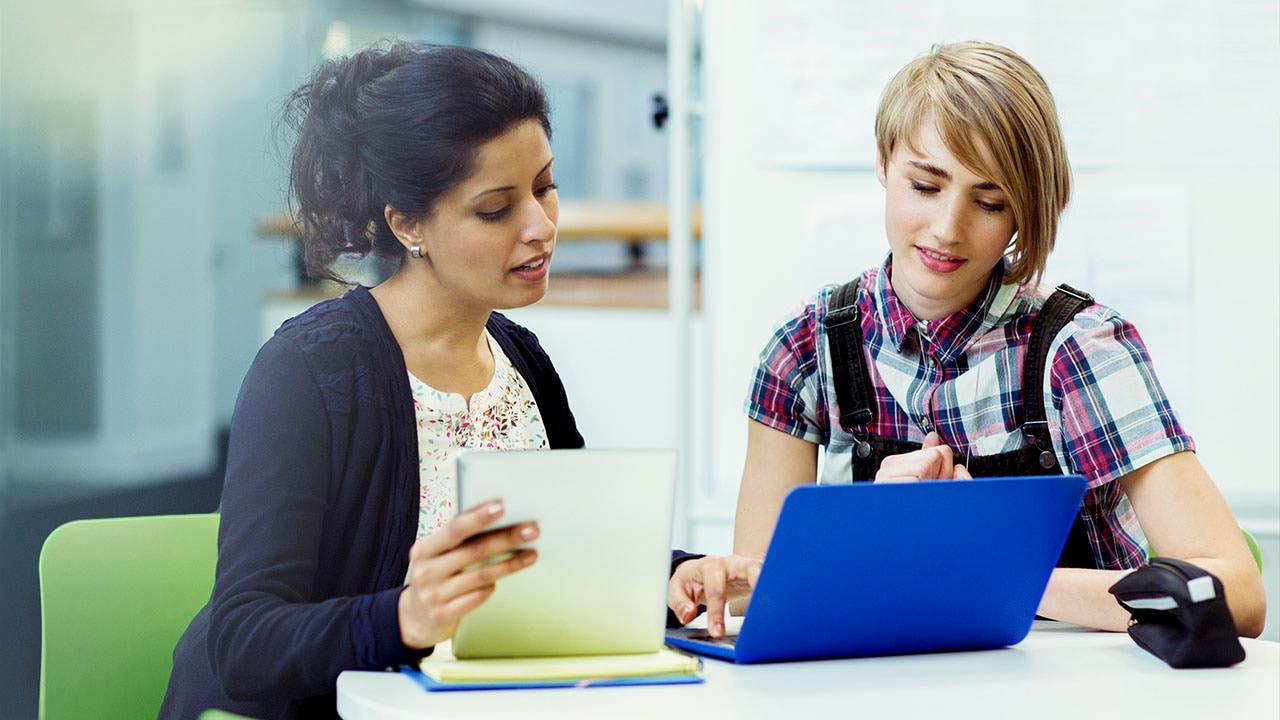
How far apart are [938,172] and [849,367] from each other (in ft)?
0.84

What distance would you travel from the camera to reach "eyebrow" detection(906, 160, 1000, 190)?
1.42 meters

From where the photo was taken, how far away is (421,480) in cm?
137

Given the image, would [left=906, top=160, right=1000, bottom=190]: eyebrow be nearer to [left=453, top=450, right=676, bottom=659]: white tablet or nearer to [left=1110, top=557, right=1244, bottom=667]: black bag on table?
[left=1110, top=557, right=1244, bottom=667]: black bag on table

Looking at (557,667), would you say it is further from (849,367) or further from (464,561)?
(849,367)

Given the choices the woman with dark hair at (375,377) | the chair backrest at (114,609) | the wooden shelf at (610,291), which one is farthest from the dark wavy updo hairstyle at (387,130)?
the wooden shelf at (610,291)

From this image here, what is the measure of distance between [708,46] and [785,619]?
1390 mm

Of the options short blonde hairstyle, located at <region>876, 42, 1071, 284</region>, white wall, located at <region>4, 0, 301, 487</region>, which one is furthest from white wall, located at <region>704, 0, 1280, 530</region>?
white wall, located at <region>4, 0, 301, 487</region>

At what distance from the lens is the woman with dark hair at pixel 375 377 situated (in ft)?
3.67

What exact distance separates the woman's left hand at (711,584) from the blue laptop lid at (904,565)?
0.09 metres

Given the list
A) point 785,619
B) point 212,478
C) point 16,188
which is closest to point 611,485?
point 785,619

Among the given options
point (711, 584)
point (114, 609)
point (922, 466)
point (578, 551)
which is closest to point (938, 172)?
point (922, 466)

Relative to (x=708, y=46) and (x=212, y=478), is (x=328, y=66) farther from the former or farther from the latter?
(x=212, y=478)

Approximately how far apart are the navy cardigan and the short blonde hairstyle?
64 cm

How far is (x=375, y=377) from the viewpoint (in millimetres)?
1319
